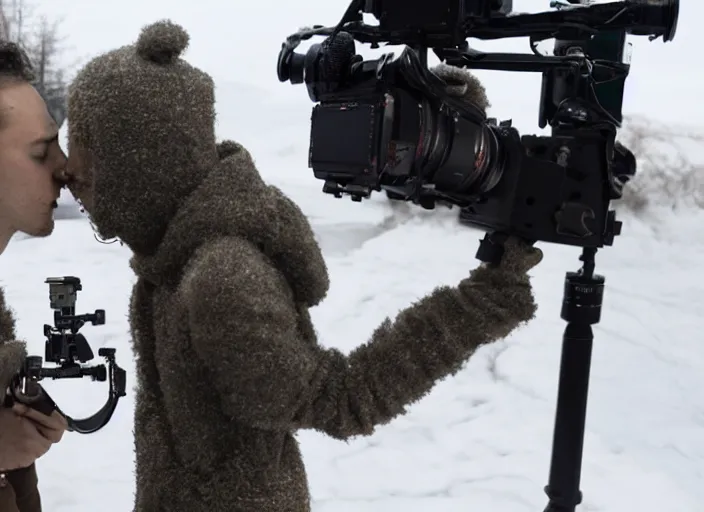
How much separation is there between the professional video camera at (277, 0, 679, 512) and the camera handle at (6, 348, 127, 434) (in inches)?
11.5

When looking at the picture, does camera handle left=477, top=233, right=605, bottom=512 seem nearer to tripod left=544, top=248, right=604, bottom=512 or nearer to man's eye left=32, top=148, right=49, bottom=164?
tripod left=544, top=248, right=604, bottom=512

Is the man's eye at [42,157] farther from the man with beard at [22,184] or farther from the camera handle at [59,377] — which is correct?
the camera handle at [59,377]

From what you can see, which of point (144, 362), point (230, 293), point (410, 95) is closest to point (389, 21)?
point (410, 95)

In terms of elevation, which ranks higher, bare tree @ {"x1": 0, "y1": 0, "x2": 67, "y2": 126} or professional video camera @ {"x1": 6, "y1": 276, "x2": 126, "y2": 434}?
bare tree @ {"x1": 0, "y1": 0, "x2": 67, "y2": 126}

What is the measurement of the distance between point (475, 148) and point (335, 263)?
1.71m

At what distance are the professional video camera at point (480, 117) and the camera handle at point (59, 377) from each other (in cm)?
29

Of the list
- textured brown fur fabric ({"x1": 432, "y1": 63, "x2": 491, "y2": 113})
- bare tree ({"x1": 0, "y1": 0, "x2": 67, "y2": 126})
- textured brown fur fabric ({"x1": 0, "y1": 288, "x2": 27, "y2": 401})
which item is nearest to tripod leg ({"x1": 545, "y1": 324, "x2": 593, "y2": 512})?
textured brown fur fabric ({"x1": 432, "y1": 63, "x2": 491, "y2": 113})

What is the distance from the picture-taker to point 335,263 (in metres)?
2.44

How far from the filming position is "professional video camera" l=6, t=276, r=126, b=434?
2.50 feet

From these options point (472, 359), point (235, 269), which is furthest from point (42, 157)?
point (472, 359)

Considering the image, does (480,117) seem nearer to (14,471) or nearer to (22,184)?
(22,184)

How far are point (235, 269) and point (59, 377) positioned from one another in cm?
22

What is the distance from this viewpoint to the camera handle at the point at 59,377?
76 cm

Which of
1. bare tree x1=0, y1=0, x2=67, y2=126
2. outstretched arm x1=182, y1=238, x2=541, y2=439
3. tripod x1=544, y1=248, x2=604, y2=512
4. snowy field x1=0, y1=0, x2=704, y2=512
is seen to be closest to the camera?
outstretched arm x1=182, y1=238, x2=541, y2=439
